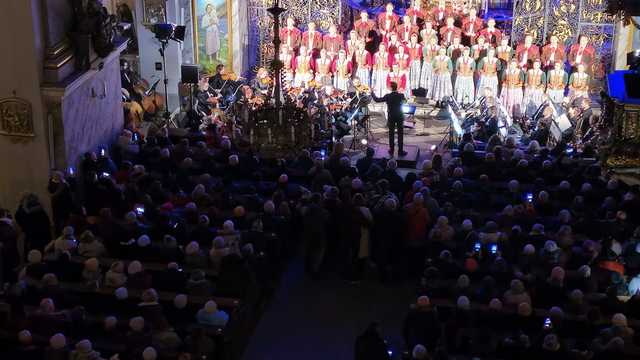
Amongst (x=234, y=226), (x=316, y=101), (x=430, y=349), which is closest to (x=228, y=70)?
(x=316, y=101)

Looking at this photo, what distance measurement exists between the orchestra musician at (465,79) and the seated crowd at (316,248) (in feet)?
18.1

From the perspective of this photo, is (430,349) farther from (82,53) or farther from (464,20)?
(464,20)

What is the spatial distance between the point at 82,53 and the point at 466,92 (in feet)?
34.6

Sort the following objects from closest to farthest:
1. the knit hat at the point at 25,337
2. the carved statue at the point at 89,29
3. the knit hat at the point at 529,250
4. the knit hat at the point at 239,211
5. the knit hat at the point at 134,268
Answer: the knit hat at the point at 25,337 < the knit hat at the point at 134,268 < the knit hat at the point at 529,250 < the knit hat at the point at 239,211 < the carved statue at the point at 89,29

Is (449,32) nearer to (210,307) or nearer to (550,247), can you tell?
(550,247)

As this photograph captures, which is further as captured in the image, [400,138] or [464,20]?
[464,20]

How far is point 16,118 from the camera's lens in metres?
20.1

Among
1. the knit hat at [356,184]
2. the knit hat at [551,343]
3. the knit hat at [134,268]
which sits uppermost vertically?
the knit hat at [356,184]

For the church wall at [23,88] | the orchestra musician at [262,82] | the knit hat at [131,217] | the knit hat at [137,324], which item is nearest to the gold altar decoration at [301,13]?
the orchestra musician at [262,82]

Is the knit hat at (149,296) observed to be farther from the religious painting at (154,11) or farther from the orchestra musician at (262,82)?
the religious painting at (154,11)

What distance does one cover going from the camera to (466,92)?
27891mm

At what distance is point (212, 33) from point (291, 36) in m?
2.03

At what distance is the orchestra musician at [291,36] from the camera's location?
2925cm

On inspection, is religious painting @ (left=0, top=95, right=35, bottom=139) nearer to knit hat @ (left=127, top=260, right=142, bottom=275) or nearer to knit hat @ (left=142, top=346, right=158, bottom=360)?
knit hat @ (left=127, top=260, right=142, bottom=275)
